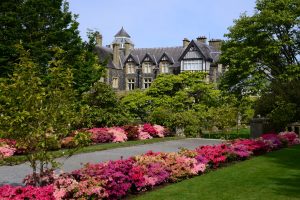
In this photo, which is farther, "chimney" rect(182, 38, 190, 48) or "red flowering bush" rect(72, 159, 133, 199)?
"chimney" rect(182, 38, 190, 48)

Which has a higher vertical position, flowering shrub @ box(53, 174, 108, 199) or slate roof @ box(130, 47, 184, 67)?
Answer: slate roof @ box(130, 47, 184, 67)

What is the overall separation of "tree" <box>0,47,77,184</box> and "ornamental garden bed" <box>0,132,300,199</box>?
26.1 inches

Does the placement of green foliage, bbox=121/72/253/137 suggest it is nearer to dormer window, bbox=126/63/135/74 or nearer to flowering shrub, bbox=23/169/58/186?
flowering shrub, bbox=23/169/58/186

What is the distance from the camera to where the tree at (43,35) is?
30359mm

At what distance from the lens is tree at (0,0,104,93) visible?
30.4 metres

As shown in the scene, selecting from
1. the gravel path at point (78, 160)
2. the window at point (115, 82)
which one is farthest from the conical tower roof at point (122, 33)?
the gravel path at point (78, 160)

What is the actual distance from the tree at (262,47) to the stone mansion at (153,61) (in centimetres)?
2366

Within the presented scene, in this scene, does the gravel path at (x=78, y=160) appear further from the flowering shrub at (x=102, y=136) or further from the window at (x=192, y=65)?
the window at (x=192, y=65)

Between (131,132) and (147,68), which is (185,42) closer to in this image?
(147,68)

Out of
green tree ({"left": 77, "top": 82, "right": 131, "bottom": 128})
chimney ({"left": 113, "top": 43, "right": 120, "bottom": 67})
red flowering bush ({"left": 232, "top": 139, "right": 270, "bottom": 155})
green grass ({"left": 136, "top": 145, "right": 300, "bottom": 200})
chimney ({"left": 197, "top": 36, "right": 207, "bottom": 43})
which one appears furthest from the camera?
chimney ({"left": 113, "top": 43, "right": 120, "bottom": 67})

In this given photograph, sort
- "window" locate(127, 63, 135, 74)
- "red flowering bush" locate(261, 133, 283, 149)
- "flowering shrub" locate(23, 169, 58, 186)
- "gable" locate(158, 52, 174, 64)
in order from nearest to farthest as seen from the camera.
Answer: "flowering shrub" locate(23, 169, 58, 186) < "red flowering bush" locate(261, 133, 283, 149) < "gable" locate(158, 52, 174, 64) < "window" locate(127, 63, 135, 74)

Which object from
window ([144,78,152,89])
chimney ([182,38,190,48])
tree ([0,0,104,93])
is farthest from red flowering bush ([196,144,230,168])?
window ([144,78,152,89])

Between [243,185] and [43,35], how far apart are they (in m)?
25.1

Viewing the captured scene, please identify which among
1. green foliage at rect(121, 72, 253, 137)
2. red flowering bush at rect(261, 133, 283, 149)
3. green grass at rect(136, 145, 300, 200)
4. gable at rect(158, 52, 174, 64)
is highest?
gable at rect(158, 52, 174, 64)
